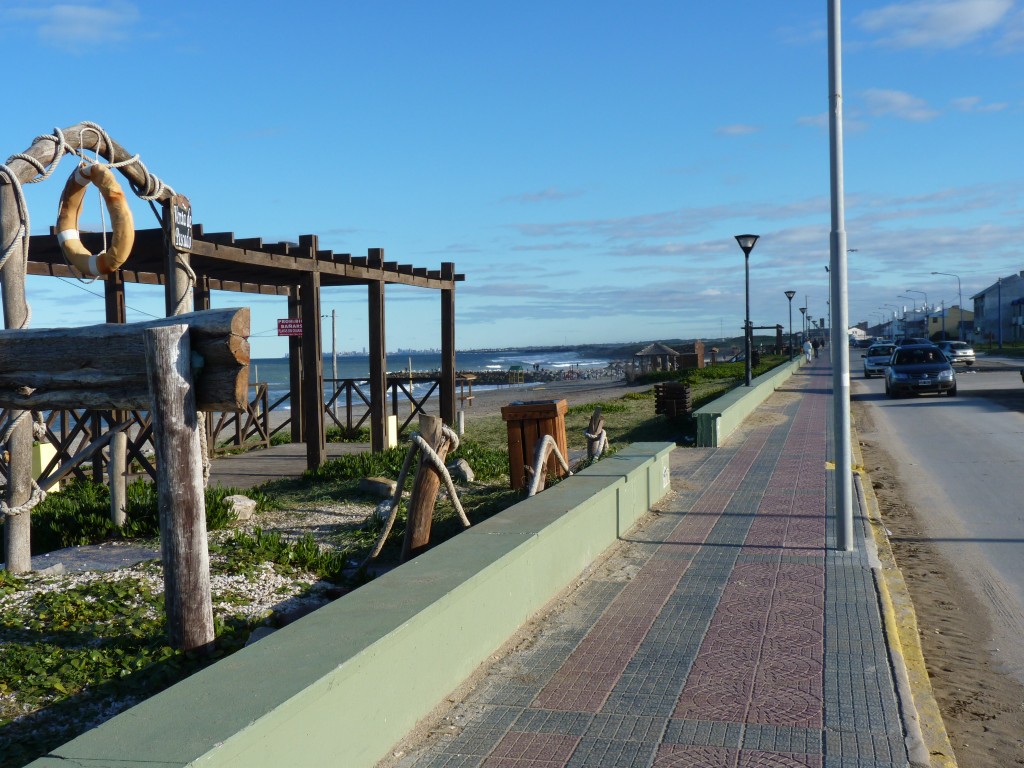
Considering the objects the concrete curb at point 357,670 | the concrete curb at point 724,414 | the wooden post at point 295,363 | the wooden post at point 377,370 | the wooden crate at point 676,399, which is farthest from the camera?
the wooden crate at point 676,399

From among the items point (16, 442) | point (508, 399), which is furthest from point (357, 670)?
point (508, 399)

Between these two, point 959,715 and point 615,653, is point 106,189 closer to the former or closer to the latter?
point 615,653

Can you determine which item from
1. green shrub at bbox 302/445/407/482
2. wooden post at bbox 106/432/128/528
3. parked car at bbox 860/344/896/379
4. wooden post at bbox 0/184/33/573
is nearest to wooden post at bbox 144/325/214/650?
wooden post at bbox 0/184/33/573

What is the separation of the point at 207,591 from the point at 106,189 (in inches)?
151

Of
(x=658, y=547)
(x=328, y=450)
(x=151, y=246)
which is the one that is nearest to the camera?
(x=658, y=547)

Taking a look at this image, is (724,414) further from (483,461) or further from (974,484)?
(483,461)

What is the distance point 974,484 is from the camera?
12414mm

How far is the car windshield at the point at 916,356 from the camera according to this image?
2881 centimetres

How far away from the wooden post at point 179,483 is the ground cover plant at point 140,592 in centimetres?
25

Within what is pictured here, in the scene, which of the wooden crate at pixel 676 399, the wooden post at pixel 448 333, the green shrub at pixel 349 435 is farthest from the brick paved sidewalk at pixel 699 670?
the wooden crate at pixel 676 399

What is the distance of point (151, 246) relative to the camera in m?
11.2

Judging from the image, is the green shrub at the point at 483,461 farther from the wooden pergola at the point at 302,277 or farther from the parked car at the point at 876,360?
the parked car at the point at 876,360

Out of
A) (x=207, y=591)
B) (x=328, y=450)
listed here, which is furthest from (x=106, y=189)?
(x=328, y=450)

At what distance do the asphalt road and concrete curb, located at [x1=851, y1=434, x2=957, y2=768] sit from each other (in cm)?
58
